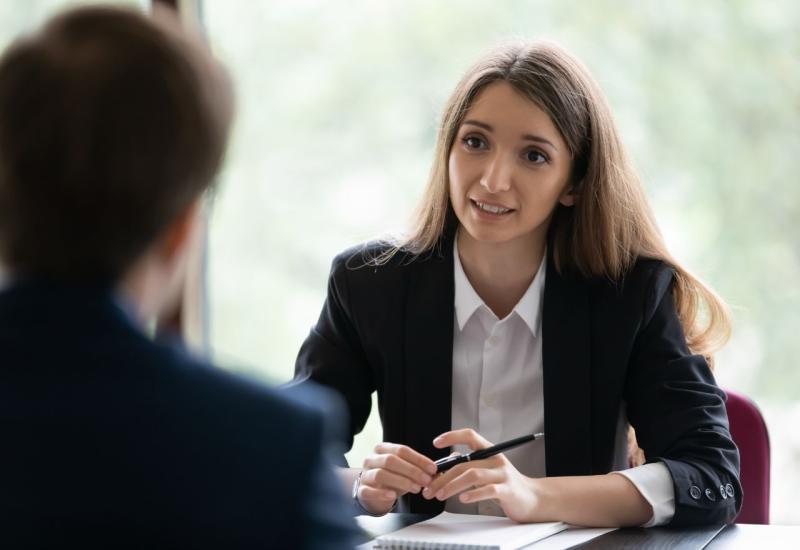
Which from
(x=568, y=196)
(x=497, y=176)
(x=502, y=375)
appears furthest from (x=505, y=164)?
(x=502, y=375)

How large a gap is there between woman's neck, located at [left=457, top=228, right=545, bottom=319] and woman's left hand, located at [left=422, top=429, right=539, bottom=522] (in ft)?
1.67

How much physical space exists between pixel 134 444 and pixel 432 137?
3.56m

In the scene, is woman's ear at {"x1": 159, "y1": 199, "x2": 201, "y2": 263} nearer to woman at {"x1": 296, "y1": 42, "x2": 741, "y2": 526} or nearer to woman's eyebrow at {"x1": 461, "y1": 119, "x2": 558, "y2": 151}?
woman at {"x1": 296, "y1": 42, "x2": 741, "y2": 526}

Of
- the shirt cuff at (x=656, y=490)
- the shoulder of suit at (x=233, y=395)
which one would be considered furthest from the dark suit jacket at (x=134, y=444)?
the shirt cuff at (x=656, y=490)

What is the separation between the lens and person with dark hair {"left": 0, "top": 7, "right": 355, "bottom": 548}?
80 centimetres

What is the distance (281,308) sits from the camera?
4273mm

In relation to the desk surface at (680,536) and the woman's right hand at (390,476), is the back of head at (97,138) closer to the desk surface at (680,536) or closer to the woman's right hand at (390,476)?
the desk surface at (680,536)

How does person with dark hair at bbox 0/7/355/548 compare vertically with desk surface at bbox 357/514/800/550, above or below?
above

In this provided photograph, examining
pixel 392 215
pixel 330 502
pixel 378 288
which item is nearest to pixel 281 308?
pixel 392 215

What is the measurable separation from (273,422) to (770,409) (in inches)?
140

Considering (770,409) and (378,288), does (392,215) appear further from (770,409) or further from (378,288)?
(378,288)

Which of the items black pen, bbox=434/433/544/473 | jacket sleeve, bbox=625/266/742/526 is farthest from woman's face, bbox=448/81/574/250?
black pen, bbox=434/433/544/473

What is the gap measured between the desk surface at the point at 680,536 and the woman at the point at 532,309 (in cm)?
15

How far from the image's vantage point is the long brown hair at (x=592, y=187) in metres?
2.10
